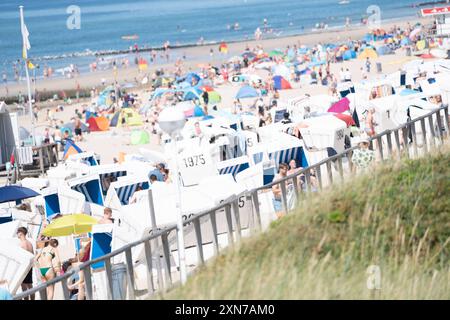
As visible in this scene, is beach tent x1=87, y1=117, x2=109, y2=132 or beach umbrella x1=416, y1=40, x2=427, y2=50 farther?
beach umbrella x1=416, y1=40, x2=427, y2=50

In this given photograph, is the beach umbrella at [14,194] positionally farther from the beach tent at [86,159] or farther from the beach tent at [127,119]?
the beach tent at [127,119]

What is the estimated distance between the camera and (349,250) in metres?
7.98

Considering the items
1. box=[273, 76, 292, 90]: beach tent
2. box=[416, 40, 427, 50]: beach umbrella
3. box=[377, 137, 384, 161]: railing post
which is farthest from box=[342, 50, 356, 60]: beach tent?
box=[377, 137, 384, 161]: railing post

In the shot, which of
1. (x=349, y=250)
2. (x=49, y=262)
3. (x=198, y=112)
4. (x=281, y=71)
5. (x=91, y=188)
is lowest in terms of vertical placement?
(x=281, y=71)

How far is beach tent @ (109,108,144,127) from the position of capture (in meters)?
33.1

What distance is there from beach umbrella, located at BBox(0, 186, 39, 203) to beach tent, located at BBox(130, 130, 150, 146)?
46.2 ft

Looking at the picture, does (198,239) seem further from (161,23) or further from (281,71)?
(161,23)

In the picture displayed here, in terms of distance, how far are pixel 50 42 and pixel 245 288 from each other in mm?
92840

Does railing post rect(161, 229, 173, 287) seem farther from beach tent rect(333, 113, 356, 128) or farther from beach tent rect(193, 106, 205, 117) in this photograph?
beach tent rect(193, 106, 205, 117)

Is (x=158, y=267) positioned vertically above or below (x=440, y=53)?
above

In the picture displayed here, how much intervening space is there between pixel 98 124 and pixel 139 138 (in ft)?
15.5

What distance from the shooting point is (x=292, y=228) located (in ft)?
27.3

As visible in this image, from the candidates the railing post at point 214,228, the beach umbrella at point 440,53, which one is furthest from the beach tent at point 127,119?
the railing post at point 214,228

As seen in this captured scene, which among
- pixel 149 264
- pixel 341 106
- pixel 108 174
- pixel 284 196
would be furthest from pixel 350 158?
pixel 341 106
